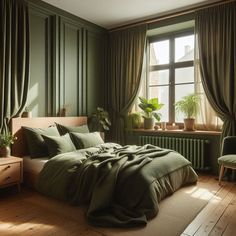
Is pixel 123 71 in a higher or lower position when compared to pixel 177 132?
higher

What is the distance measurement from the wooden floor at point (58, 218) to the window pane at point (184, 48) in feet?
9.17

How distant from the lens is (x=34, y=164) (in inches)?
134

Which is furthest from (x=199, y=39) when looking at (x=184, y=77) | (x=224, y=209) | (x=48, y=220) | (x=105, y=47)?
(x=48, y=220)

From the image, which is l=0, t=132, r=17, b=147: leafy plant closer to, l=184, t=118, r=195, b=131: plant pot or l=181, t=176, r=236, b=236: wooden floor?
l=181, t=176, r=236, b=236: wooden floor

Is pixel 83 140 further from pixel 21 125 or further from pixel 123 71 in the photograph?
pixel 123 71

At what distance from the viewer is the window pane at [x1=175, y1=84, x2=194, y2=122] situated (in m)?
4.86

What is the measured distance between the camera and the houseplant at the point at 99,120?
16.5 ft

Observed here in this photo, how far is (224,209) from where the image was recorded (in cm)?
278

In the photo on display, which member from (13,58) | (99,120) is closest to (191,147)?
(99,120)

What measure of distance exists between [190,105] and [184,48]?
1274mm

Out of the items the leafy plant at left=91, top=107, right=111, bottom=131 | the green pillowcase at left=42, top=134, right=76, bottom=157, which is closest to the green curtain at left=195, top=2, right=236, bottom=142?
the leafy plant at left=91, top=107, right=111, bottom=131

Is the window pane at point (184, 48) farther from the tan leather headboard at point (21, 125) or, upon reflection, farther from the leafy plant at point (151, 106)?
the tan leather headboard at point (21, 125)

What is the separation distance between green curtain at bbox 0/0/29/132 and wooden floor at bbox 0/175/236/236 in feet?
3.92

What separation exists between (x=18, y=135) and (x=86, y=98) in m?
1.81
